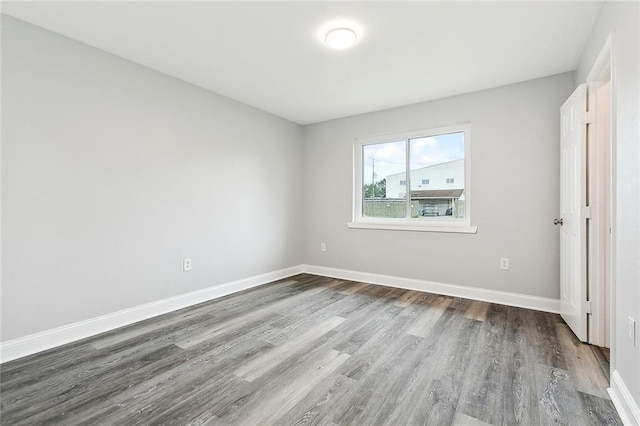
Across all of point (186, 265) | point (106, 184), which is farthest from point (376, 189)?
point (106, 184)

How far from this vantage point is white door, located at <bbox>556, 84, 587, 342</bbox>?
2.24 meters

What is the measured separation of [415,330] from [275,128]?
3175 millimetres

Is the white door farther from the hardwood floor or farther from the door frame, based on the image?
the hardwood floor

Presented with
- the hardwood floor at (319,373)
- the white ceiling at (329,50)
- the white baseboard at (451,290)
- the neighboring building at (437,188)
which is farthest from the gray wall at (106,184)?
the neighboring building at (437,188)

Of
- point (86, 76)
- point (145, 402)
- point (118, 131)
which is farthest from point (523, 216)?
point (86, 76)

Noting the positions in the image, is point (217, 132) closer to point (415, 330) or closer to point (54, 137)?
point (54, 137)

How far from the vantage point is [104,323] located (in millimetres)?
2496

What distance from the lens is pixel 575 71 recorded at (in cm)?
→ 281

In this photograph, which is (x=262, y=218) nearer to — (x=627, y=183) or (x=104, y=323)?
(x=104, y=323)

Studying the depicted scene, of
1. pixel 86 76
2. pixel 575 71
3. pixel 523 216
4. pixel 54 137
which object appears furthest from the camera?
pixel 523 216

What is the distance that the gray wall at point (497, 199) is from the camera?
2.97m

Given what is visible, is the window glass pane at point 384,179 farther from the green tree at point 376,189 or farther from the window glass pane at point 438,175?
the window glass pane at point 438,175

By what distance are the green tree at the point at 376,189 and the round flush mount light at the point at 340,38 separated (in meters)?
2.15

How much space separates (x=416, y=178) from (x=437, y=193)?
1.12ft
